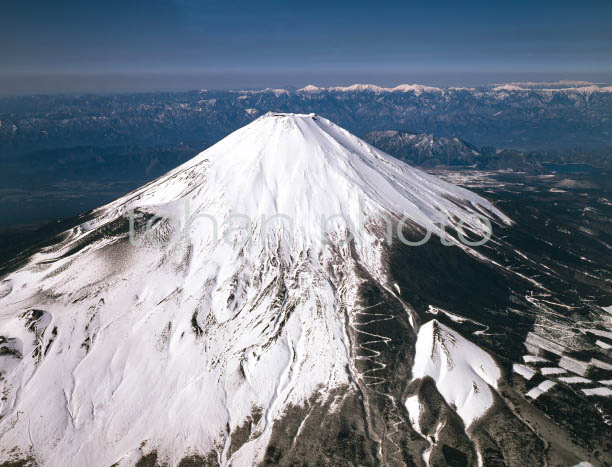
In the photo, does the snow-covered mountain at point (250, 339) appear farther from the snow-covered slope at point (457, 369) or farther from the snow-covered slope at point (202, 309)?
the snow-covered slope at point (202, 309)

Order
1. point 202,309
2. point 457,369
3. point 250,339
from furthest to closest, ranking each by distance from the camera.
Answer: point 202,309
point 250,339
point 457,369

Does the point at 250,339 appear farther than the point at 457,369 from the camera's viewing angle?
Yes

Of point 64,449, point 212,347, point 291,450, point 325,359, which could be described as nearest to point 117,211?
point 212,347

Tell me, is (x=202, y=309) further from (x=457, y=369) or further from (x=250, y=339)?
(x=457, y=369)

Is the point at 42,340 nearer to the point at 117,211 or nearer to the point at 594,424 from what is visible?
the point at 117,211

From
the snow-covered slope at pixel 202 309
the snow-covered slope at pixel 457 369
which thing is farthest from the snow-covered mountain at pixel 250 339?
the snow-covered slope at pixel 202 309

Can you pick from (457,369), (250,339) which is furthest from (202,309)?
(457,369)
